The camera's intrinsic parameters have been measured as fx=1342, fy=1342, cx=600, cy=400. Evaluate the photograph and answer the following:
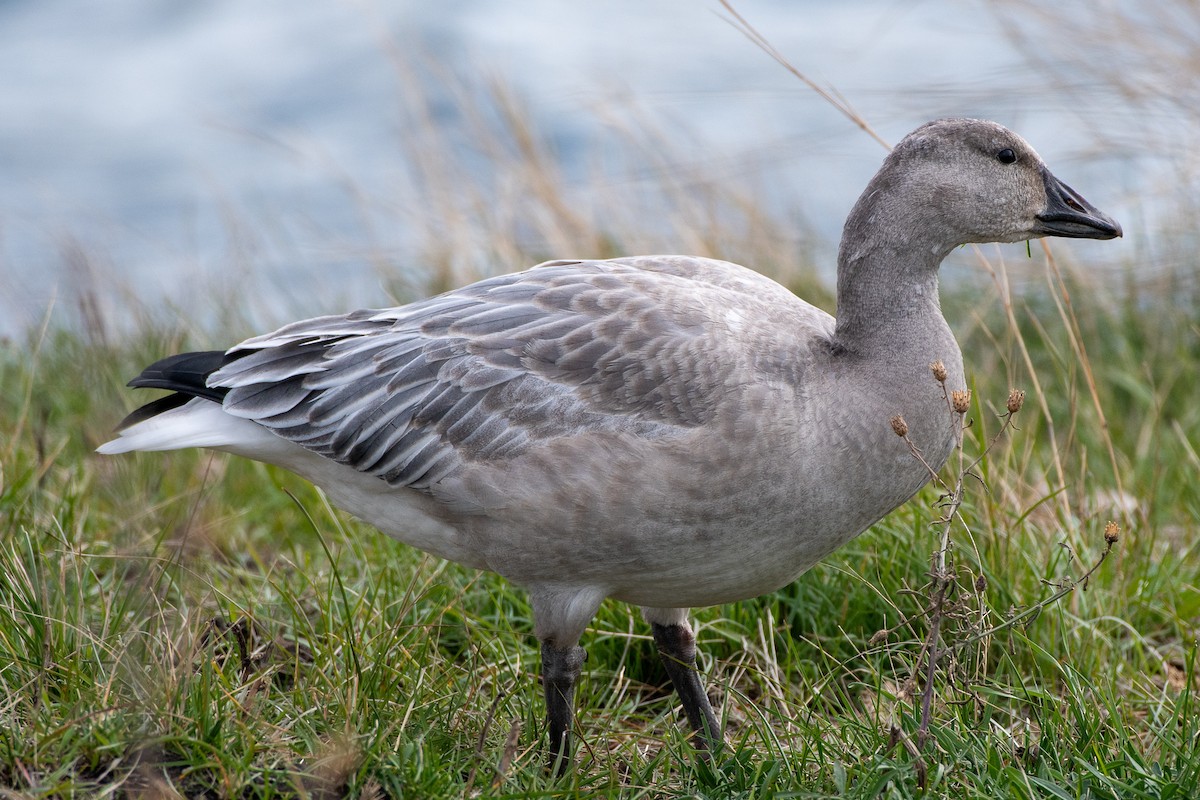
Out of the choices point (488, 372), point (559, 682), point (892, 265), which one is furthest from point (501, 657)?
point (892, 265)

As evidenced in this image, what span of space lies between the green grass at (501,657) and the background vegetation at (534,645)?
0.01 m

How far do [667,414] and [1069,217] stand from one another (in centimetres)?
133

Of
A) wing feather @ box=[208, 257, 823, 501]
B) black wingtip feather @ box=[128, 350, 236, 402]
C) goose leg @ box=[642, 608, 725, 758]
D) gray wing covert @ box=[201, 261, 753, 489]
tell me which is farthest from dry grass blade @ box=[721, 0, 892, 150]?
black wingtip feather @ box=[128, 350, 236, 402]

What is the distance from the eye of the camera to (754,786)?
3420 millimetres

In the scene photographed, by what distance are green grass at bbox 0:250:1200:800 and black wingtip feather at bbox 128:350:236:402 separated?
1.14 feet

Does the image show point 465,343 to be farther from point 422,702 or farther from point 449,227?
point 449,227

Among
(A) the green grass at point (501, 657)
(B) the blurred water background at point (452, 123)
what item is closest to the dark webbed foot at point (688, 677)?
(A) the green grass at point (501, 657)

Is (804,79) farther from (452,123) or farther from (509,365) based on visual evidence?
(452,123)

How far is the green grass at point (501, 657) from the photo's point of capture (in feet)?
11.0

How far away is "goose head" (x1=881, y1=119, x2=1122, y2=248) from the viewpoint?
384 cm

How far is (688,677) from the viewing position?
13.5ft

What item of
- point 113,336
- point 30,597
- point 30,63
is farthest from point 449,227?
point 30,63

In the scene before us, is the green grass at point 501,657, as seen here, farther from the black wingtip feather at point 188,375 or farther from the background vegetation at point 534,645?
the black wingtip feather at point 188,375

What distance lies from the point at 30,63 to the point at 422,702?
552 inches
